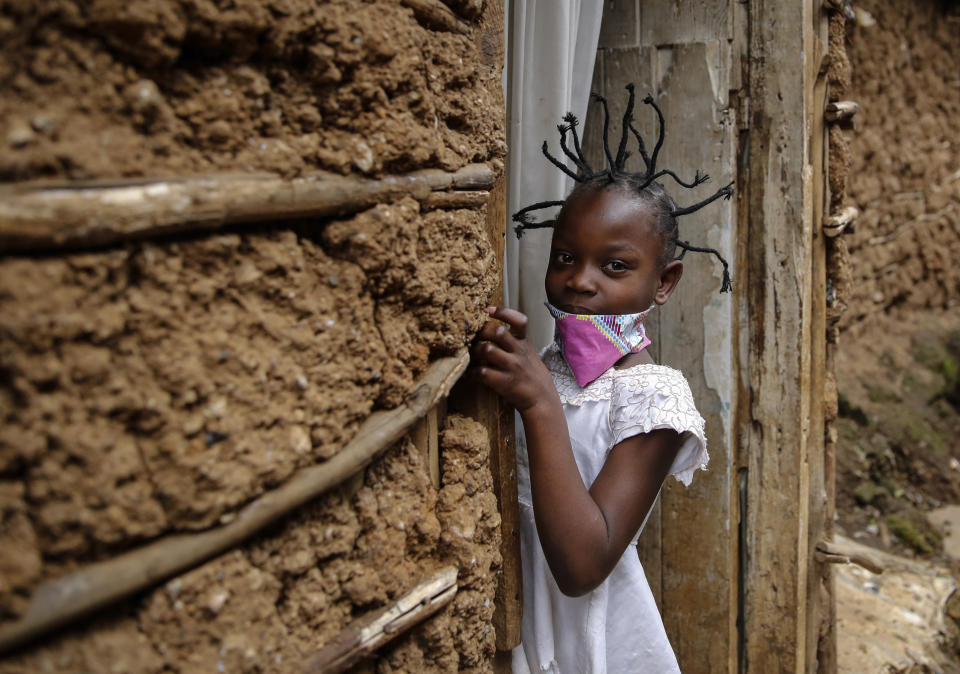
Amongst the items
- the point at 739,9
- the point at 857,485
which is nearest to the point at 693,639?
the point at 739,9

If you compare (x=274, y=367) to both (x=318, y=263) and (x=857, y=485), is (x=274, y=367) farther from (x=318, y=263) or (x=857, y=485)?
(x=857, y=485)

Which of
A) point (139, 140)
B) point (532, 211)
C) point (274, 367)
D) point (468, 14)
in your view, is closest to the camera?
point (139, 140)

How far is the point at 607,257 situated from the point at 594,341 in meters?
0.18

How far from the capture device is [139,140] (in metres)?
0.79

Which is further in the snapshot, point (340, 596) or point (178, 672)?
point (340, 596)

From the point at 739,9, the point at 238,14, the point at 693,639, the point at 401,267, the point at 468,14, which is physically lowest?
the point at 693,639

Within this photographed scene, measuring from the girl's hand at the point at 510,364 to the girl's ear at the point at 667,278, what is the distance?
461 mm

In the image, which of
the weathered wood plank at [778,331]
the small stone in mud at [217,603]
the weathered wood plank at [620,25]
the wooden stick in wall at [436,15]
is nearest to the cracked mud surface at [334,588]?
the small stone in mud at [217,603]

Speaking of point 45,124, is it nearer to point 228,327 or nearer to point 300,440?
point 228,327

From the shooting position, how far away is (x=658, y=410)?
153 cm

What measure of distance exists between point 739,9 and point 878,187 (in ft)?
13.5

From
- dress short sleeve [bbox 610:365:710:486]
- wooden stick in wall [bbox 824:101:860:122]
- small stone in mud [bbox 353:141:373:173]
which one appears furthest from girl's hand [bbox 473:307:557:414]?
wooden stick in wall [bbox 824:101:860:122]

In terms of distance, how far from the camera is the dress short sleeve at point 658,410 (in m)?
1.53

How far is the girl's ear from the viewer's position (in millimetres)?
1765
